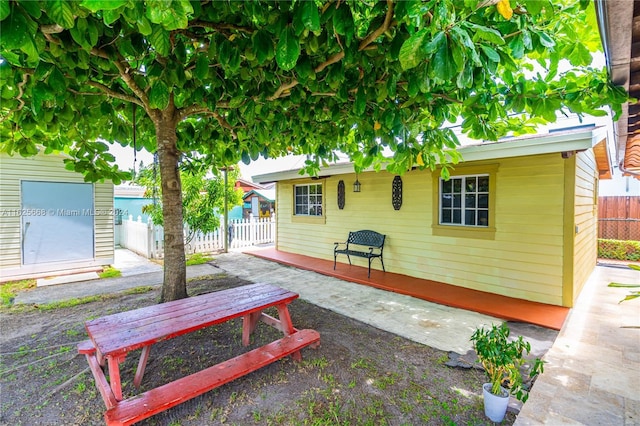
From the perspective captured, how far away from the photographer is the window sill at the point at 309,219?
25.6ft

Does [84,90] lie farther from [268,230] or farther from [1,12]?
[268,230]

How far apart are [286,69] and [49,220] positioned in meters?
7.21

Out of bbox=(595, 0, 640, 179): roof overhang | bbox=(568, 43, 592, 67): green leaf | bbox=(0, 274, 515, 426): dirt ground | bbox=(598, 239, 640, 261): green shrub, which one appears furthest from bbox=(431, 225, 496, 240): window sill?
bbox=(598, 239, 640, 261): green shrub

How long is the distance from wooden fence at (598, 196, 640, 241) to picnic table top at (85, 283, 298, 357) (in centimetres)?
1104

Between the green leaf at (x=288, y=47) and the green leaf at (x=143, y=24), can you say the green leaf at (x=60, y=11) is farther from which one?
the green leaf at (x=288, y=47)

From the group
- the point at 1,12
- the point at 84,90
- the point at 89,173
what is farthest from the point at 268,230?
the point at 1,12

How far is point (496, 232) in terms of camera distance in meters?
4.74

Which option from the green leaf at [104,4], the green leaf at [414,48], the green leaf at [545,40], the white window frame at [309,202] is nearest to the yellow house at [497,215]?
the white window frame at [309,202]

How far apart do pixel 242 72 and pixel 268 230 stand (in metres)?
9.09

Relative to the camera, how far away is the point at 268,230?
11.4m

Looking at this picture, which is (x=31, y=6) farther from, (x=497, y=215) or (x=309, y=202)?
(x=309, y=202)

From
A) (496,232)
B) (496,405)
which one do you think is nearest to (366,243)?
(496,232)

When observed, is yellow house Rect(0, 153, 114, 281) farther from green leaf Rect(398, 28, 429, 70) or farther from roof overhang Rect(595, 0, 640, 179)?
roof overhang Rect(595, 0, 640, 179)

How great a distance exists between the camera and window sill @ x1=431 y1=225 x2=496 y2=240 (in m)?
4.81
